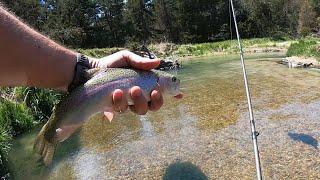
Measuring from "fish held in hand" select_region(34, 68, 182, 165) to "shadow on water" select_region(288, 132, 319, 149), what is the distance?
8870 mm

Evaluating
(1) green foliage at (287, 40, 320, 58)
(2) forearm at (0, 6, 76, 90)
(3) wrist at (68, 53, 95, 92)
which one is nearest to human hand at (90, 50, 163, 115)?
(3) wrist at (68, 53, 95, 92)

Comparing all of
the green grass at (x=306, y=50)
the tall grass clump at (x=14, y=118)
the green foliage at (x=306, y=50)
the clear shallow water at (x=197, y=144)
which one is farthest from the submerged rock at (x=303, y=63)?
the tall grass clump at (x=14, y=118)

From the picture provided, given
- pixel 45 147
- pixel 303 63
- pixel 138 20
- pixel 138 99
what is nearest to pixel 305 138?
pixel 138 99

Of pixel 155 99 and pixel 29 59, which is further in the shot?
pixel 155 99

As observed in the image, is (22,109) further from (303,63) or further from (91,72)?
(303,63)

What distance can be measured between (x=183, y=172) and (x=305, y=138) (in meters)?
3.54

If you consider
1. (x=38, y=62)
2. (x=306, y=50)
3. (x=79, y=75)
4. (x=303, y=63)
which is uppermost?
(x=38, y=62)

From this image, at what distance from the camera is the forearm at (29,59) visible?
2.06 meters

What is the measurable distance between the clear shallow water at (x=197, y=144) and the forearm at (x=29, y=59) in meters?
7.25

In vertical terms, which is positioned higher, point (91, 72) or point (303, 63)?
point (91, 72)

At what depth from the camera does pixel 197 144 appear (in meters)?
11.6

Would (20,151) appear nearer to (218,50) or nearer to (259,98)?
(259,98)

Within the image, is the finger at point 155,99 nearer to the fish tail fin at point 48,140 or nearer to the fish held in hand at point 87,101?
the fish held in hand at point 87,101

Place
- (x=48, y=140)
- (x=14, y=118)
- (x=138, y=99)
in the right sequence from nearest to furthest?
(x=48, y=140) → (x=138, y=99) → (x=14, y=118)
